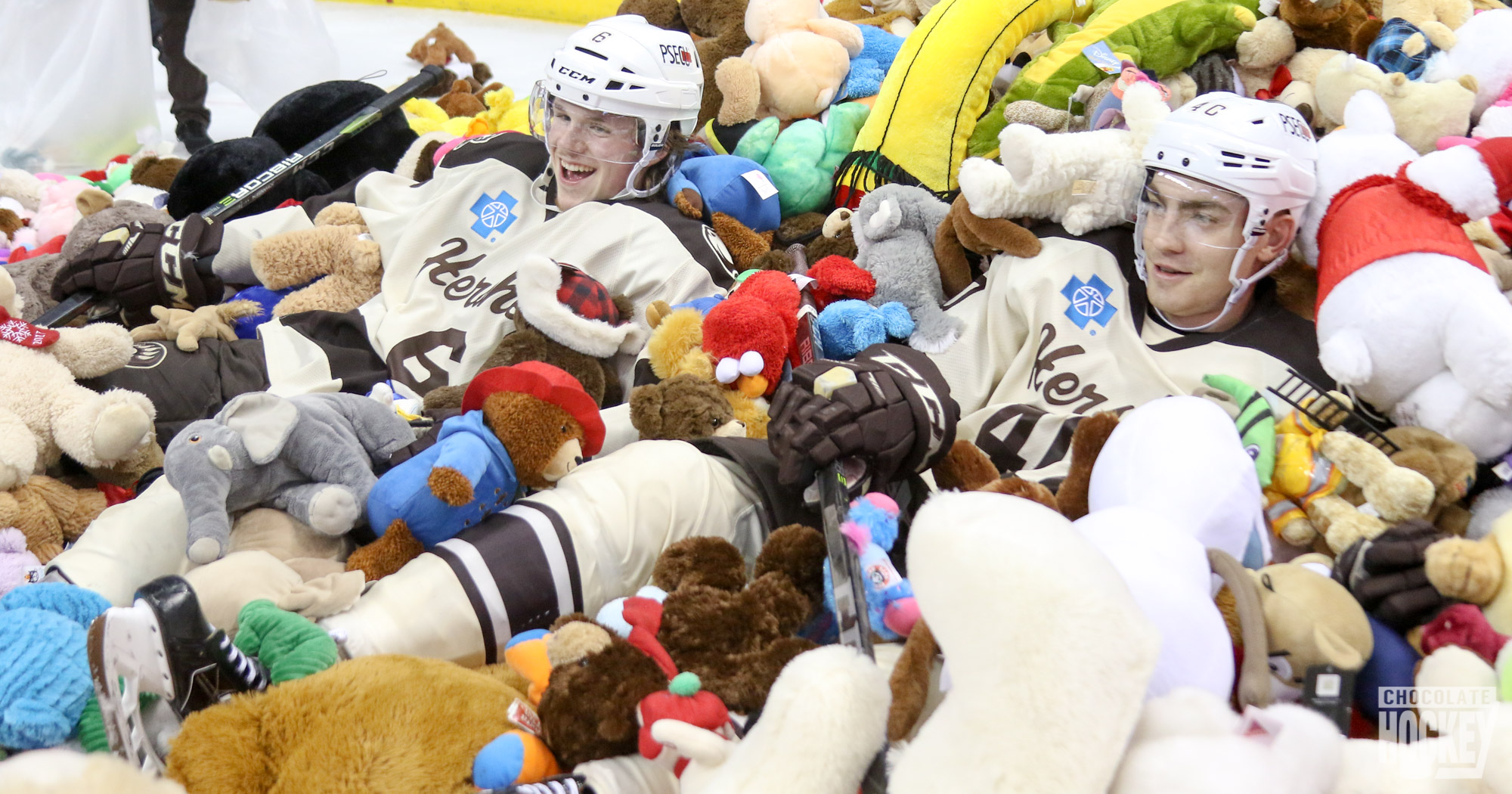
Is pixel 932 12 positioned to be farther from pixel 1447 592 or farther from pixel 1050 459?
pixel 1447 592

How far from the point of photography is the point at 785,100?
283 centimetres

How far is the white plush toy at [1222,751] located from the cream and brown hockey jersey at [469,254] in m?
1.46

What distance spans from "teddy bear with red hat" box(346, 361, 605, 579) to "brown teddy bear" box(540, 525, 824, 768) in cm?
28

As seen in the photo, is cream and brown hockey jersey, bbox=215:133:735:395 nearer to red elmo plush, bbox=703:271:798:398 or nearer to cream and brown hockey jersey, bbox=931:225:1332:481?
red elmo plush, bbox=703:271:798:398

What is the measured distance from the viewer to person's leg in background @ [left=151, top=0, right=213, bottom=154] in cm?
367

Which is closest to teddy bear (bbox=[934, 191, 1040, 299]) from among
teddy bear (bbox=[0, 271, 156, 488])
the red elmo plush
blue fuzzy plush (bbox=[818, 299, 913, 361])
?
blue fuzzy plush (bbox=[818, 299, 913, 361])

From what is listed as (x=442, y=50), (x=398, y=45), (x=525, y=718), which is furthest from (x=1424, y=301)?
(x=398, y=45)

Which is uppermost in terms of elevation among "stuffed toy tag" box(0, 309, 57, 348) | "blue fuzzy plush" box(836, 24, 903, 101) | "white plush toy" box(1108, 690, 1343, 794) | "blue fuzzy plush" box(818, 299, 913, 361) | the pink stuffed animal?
"white plush toy" box(1108, 690, 1343, 794)

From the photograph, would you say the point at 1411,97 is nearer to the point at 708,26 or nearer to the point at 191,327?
the point at 708,26

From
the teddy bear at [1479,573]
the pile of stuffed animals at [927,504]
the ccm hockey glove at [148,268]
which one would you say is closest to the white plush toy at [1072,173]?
the pile of stuffed animals at [927,504]

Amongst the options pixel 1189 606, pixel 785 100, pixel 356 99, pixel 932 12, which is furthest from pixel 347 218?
pixel 1189 606

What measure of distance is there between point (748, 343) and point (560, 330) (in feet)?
1.22

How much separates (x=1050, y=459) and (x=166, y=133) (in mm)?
3716

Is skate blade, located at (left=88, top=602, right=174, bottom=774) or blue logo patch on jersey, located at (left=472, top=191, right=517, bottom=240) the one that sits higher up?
skate blade, located at (left=88, top=602, right=174, bottom=774)
